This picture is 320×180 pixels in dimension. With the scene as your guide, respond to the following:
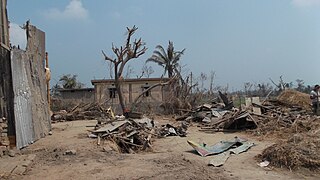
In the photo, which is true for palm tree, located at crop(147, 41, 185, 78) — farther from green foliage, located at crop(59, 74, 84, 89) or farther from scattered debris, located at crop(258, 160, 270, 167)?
scattered debris, located at crop(258, 160, 270, 167)

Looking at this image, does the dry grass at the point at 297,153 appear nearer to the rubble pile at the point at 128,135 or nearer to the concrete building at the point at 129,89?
the rubble pile at the point at 128,135

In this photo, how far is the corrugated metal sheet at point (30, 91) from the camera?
8023 millimetres

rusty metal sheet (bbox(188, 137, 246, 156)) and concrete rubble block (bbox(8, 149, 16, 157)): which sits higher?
concrete rubble block (bbox(8, 149, 16, 157))

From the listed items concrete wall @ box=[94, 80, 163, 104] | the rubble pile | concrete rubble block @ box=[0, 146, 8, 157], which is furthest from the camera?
concrete wall @ box=[94, 80, 163, 104]

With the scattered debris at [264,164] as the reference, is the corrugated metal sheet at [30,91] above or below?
above

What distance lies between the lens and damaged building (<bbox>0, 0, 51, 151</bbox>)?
772cm

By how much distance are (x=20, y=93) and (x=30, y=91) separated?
87 cm

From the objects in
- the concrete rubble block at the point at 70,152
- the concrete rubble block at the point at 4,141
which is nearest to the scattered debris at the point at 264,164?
the concrete rubble block at the point at 70,152

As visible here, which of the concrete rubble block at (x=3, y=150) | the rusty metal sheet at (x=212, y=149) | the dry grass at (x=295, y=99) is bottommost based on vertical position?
the rusty metal sheet at (x=212, y=149)

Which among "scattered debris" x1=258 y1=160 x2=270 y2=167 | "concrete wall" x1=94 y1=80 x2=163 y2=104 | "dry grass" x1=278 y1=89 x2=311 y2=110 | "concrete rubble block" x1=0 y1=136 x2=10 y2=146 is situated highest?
"concrete wall" x1=94 y1=80 x2=163 y2=104

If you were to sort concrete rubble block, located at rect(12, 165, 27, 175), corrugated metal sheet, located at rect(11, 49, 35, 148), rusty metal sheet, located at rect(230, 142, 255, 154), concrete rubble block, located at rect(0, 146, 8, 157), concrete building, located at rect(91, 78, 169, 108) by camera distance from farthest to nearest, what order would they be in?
1. concrete building, located at rect(91, 78, 169, 108)
2. rusty metal sheet, located at rect(230, 142, 255, 154)
3. corrugated metal sheet, located at rect(11, 49, 35, 148)
4. concrete rubble block, located at rect(0, 146, 8, 157)
5. concrete rubble block, located at rect(12, 165, 27, 175)

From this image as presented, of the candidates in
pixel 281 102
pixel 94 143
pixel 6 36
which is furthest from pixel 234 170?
pixel 281 102

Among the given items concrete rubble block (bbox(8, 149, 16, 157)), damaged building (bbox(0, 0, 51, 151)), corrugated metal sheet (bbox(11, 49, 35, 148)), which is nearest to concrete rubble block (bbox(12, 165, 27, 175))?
concrete rubble block (bbox(8, 149, 16, 157))

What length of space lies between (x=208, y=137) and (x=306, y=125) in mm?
3489
